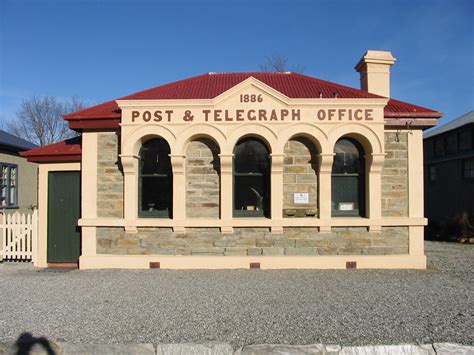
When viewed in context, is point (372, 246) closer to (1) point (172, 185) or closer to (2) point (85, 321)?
(1) point (172, 185)

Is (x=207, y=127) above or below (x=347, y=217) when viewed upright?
above

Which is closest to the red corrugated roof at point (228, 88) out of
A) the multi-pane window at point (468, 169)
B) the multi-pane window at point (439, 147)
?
the multi-pane window at point (468, 169)

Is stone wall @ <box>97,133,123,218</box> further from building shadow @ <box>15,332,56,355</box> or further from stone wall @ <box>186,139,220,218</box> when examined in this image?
building shadow @ <box>15,332,56,355</box>

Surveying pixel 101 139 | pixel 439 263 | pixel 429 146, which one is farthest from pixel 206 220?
pixel 429 146

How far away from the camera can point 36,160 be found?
27.5 ft

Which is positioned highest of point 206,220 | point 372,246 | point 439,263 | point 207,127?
point 207,127

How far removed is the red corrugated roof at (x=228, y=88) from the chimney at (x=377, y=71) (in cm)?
48

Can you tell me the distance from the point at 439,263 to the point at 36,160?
10478 millimetres

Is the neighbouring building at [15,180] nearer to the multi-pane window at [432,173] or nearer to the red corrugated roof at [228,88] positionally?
the red corrugated roof at [228,88]

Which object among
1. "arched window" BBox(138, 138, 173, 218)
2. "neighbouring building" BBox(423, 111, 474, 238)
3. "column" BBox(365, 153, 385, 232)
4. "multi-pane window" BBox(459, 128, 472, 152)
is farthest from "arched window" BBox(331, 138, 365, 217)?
"multi-pane window" BBox(459, 128, 472, 152)

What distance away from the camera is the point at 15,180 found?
14125 mm

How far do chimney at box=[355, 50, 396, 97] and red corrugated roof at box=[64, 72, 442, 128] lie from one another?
480 millimetres

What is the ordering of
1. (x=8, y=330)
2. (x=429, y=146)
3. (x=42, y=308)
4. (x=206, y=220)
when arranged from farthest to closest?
1. (x=429, y=146)
2. (x=206, y=220)
3. (x=42, y=308)
4. (x=8, y=330)

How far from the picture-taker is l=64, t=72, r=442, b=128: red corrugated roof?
26.0 feet
